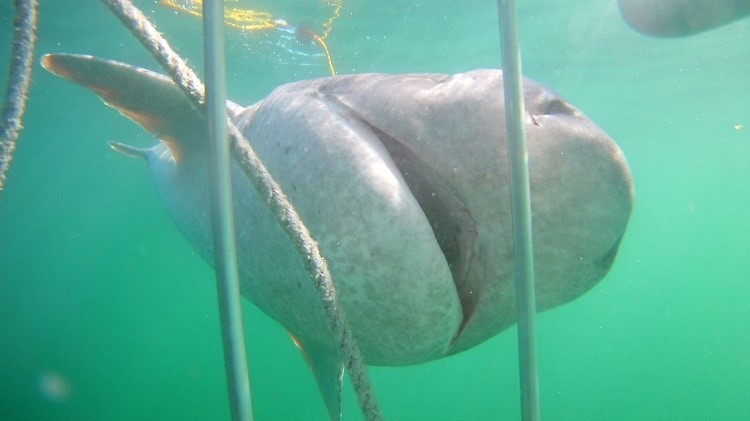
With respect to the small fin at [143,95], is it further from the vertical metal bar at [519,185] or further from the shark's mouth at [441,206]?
the vertical metal bar at [519,185]

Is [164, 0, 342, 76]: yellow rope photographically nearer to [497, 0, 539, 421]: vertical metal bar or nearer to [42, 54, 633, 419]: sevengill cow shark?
[42, 54, 633, 419]: sevengill cow shark

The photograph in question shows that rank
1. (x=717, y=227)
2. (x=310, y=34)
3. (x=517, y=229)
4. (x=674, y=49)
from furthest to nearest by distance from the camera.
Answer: (x=717, y=227), (x=674, y=49), (x=310, y=34), (x=517, y=229)

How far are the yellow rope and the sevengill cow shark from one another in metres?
10.1

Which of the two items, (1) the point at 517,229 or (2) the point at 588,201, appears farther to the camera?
(2) the point at 588,201

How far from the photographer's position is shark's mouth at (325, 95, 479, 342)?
58.6 inches

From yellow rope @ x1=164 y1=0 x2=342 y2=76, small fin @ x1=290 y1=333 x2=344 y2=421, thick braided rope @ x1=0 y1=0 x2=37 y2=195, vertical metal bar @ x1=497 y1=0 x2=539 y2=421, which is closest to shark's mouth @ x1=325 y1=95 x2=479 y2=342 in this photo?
vertical metal bar @ x1=497 y1=0 x2=539 y2=421

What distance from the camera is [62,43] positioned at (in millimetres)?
13562

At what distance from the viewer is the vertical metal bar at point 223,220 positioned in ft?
3.48

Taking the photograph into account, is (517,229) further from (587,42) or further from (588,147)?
(587,42)

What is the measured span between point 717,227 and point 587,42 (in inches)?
2708

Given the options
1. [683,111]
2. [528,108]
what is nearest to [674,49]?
[683,111]

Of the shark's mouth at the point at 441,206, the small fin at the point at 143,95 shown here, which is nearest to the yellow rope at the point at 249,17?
the small fin at the point at 143,95

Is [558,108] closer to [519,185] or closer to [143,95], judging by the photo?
[519,185]

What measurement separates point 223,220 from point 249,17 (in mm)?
12338
